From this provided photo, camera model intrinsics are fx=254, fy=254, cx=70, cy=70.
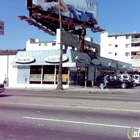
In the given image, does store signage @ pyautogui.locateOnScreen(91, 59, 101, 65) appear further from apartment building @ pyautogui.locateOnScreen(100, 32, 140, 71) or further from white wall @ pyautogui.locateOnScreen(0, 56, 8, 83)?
apartment building @ pyautogui.locateOnScreen(100, 32, 140, 71)

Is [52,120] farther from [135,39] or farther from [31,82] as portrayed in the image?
[135,39]

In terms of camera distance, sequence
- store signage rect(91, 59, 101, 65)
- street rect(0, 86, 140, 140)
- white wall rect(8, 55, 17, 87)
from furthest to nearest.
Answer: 1. store signage rect(91, 59, 101, 65)
2. white wall rect(8, 55, 17, 87)
3. street rect(0, 86, 140, 140)

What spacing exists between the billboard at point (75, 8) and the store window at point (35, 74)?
27.4ft

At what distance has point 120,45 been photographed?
80.2m

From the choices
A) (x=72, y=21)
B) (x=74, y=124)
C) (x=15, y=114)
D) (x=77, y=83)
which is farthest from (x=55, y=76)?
(x=74, y=124)

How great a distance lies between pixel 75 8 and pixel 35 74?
12233 mm

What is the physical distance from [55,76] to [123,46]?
5373cm

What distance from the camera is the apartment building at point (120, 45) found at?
77.8m

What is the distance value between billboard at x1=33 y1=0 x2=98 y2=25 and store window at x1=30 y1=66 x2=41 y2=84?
836 centimetres

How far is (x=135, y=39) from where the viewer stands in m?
78.5

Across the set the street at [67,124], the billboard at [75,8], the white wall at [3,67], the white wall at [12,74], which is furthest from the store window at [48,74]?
the street at [67,124]

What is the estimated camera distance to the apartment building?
77819 mm

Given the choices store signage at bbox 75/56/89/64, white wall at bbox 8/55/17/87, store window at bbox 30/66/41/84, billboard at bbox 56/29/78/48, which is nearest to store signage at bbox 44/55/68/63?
store signage at bbox 75/56/89/64

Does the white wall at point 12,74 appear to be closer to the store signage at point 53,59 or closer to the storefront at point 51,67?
the storefront at point 51,67
